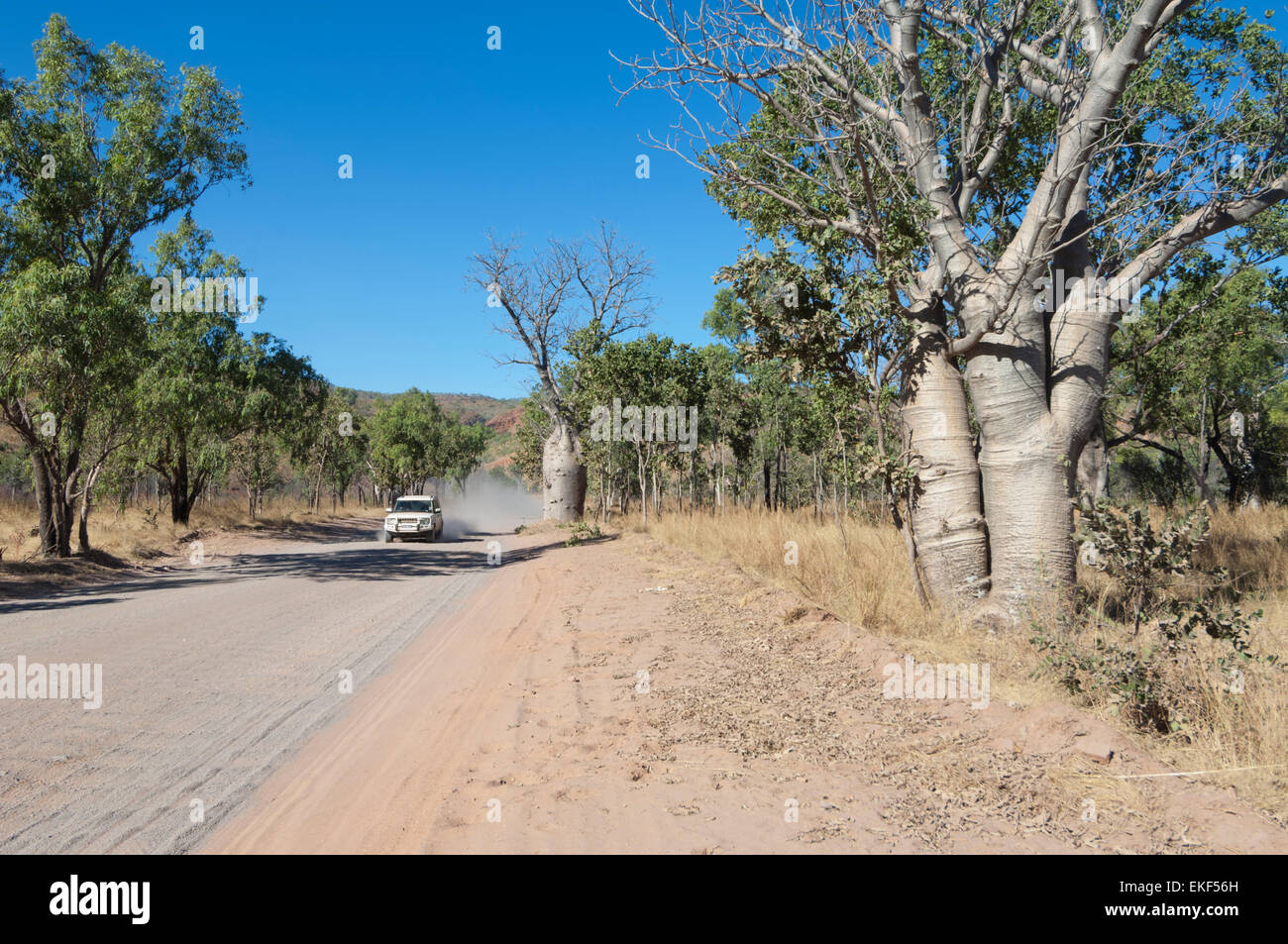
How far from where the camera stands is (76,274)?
13.9m

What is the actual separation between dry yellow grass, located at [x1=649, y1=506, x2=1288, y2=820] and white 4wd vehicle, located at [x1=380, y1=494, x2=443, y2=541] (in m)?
14.3

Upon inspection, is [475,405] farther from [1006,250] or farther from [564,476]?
[1006,250]

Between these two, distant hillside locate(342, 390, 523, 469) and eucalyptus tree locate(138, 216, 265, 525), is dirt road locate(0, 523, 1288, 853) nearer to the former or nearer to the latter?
eucalyptus tree locate(138, 216, 265, 525)

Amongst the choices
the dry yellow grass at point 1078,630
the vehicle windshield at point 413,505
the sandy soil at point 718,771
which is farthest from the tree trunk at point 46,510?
the dry yellow grass at point 1078,630

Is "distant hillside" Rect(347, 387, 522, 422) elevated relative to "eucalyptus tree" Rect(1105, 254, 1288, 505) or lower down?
elevated

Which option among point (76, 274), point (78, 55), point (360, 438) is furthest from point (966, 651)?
point (360, 438)

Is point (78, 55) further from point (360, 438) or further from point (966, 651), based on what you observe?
point (360, 438)

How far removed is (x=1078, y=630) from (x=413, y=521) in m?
22.0

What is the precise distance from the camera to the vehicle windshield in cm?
2545

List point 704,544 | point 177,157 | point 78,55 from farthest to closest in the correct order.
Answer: point 177,157, point 78,55, point 704,544

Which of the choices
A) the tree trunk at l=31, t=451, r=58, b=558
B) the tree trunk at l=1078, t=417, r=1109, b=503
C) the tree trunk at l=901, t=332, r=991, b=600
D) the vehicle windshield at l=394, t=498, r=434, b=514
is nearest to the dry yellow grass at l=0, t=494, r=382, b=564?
the tree trunk at l=31, t=451, r=58, b=558

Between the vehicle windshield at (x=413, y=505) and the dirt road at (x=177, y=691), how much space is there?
1180cm
